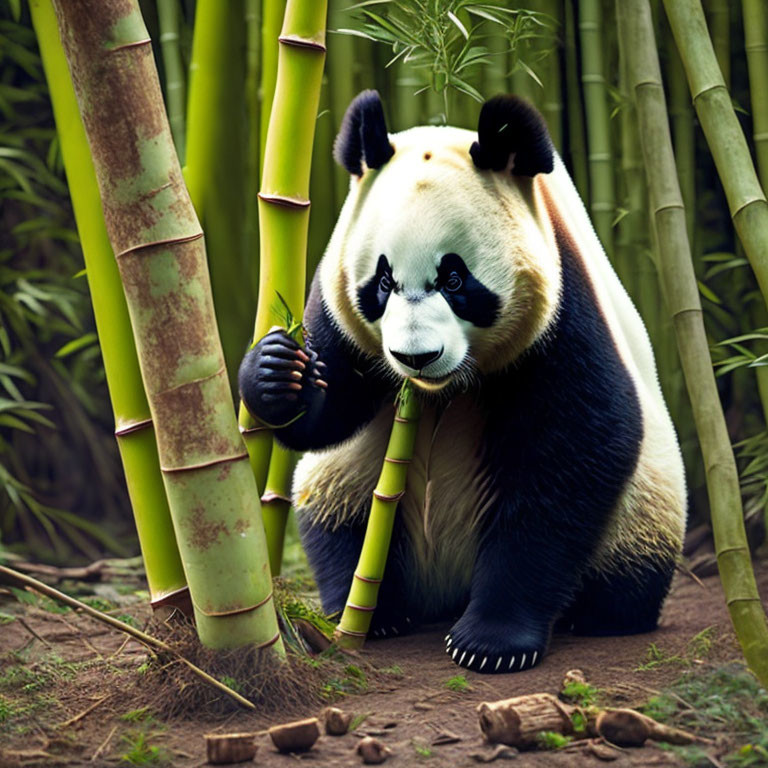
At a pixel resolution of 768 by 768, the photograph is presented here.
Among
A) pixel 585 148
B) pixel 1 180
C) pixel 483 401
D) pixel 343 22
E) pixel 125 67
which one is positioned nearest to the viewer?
pixel 125 67

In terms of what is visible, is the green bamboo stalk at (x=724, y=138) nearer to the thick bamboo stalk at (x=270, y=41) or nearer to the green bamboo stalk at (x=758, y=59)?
the green bamboo stalk at (x=758, y=59)

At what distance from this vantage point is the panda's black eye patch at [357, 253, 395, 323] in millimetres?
1849

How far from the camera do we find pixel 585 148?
2734mm

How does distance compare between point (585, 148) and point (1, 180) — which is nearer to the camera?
point (585, 148)

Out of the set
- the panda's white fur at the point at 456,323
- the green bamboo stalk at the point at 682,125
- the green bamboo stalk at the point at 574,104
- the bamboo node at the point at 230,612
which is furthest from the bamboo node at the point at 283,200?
the green bamboo stalk at the point at 682,125

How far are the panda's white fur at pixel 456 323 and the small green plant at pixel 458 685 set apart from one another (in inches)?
15.2

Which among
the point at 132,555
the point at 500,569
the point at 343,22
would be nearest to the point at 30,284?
the point at 132,555

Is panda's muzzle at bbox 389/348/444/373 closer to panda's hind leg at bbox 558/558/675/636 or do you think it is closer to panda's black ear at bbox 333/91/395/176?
panda's black ear at bbox 333/91/395/176

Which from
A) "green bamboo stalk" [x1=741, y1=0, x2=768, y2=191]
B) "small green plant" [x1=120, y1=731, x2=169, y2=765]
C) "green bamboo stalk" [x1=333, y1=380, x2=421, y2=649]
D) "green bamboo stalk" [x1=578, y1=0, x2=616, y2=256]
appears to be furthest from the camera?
"green bamboo stalk" [x1=578, y1=0, x2=616, y2=256]

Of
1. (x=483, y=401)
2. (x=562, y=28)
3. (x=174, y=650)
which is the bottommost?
(x=174, y=650)

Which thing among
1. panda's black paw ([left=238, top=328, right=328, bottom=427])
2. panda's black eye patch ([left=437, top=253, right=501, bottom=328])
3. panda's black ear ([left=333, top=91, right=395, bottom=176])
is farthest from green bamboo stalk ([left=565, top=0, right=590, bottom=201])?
panda's black paw ([left=238, top=328, right=328, bottom=427])

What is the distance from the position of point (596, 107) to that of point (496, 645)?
1.25m

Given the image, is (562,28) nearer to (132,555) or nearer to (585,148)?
(585,148)

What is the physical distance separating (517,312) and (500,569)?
0.48 meters
